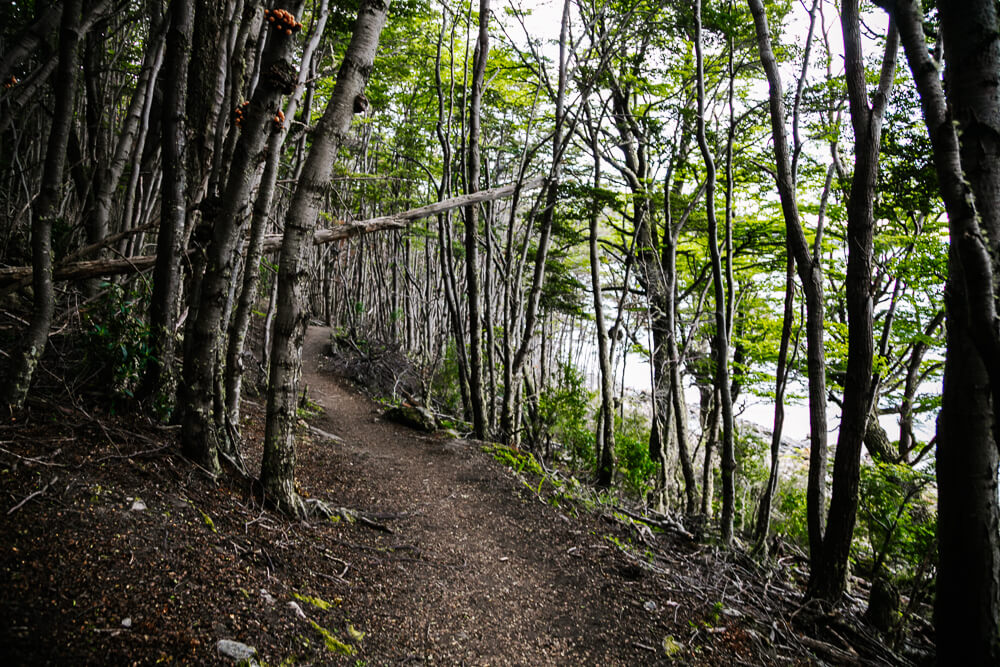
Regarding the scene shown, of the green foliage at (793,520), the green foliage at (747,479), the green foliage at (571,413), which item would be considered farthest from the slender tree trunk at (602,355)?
the green foliage at (793,520)

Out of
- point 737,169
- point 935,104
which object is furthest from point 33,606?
point 737,169

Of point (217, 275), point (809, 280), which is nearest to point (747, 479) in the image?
point (809, 280)

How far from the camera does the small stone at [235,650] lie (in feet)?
5.64

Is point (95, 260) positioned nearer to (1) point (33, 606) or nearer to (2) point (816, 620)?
(1) point (33, 606)

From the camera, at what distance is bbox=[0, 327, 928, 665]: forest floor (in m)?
1.69

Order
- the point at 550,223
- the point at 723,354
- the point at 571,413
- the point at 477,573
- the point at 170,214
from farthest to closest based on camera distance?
the point at 571,413
the point at 550,223
the point at 723,354
the point at 477,573
the point at 170,214

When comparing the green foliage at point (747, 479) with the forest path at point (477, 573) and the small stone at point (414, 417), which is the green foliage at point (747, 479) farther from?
the forest path at point (477, 573)

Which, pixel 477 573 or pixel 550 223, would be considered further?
pixel 550 223

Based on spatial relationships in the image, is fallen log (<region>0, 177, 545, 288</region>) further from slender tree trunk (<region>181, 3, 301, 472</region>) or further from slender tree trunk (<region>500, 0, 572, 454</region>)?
slender tree trunk (<region>500, 0, 572, 454</region>)

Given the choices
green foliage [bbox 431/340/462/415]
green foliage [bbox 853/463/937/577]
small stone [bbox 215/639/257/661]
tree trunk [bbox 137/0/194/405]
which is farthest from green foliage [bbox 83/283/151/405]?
green foliage [bbox 431/340/462/415]

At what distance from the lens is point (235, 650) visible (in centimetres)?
175

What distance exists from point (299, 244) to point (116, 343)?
4.17 feet

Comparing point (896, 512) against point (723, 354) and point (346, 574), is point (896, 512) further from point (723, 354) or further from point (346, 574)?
point (346, 574)

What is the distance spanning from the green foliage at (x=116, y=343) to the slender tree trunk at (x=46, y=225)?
1.56 ft
